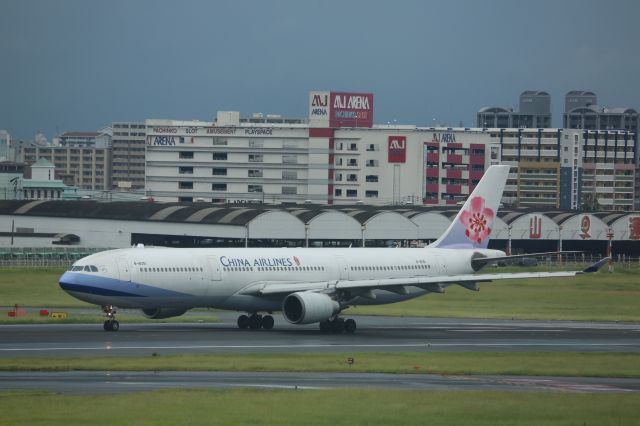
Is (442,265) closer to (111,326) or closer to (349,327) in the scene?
(349,327)

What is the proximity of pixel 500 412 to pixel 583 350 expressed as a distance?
21.8m

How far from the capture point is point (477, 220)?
261 feet

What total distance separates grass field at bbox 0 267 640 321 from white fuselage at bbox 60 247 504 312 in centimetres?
954

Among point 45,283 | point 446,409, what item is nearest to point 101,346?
point 446,409

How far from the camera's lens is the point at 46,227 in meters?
142

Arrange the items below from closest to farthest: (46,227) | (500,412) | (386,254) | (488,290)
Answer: (500,412) → (386,254) → (488,290) → (46,227)

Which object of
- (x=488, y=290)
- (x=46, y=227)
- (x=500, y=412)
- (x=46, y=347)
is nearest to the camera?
(x=500, y=412)

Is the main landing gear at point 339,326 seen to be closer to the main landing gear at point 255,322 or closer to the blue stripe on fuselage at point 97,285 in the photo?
the main landing gear at point 255,322

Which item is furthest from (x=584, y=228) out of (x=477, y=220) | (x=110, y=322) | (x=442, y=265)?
(x=110, y=322)

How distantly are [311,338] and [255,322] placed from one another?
22.2 ft

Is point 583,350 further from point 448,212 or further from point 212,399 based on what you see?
point 448,212

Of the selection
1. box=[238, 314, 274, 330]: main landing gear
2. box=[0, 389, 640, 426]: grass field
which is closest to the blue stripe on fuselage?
box=[238, 314, 274, 330]: main landing gear

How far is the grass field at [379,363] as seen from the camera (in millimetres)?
47625

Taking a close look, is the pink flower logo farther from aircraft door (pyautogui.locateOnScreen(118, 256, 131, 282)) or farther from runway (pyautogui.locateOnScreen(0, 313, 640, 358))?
aircraft door (pyautogui.locateOnScreen(118, 256, 131, 282))
